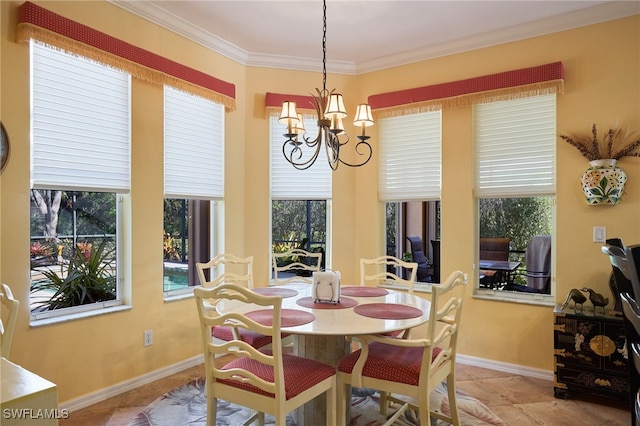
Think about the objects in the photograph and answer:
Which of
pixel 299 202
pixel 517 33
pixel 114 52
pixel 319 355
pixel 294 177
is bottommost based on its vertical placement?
pixel 319 355

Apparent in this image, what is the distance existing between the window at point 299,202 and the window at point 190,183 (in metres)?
0.57

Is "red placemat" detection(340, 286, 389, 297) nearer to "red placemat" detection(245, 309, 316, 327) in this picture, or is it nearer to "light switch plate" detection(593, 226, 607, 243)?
"red placemat" detection(245, 309, 316, 327)

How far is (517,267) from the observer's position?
11.5 ft

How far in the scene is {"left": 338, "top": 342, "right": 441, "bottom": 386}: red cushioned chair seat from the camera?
203cm

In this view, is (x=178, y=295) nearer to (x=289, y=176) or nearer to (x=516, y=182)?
(x=289, y=176)

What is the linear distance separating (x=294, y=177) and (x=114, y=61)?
5.98 ft

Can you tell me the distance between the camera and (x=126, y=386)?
9.50 feet

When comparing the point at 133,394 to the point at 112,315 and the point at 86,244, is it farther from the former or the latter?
the point at 86,244

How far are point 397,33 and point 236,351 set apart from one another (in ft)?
9.45

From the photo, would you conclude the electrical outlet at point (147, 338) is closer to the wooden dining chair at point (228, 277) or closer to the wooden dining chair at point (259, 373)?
the wooden dining chair at point (228, 277)

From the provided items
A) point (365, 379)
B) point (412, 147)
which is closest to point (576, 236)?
point (412, 147)

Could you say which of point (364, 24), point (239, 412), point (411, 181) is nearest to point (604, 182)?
point (411, 181)

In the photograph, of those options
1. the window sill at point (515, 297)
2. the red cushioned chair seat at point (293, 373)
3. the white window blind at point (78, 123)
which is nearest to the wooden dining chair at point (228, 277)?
the red cushioned chair seat at point (293, 373)

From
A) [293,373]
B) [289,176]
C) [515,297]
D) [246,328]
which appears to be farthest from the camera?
[289,176]
